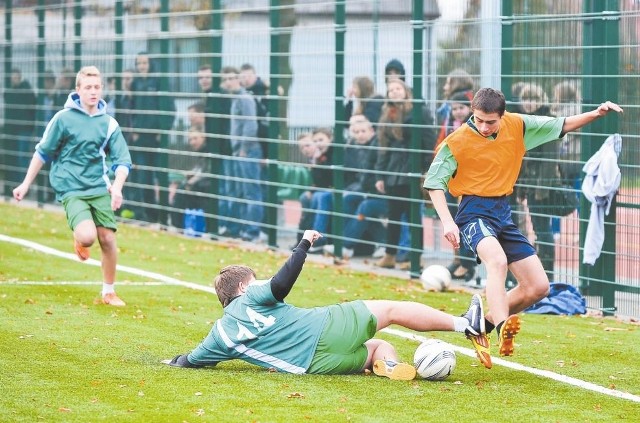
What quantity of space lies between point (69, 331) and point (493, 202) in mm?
3488

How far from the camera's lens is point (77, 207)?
1217 cm

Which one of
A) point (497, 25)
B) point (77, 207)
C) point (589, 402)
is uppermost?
point (497, 25)

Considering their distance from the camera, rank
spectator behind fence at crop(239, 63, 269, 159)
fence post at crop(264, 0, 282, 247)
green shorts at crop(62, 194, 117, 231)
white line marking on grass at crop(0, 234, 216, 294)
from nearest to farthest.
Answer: green shorts at crop(62, 194, 117, 231) < white line marking on grass at crop(0, 234, 216, 294) < fence post at crop(264, 0, 282, 247) < spectator behind fence at crop(239, 63, 269, 159)

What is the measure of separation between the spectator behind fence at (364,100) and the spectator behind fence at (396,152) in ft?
0.46

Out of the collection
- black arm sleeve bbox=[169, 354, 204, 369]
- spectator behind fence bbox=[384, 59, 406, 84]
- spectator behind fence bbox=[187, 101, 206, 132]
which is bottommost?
black arm sleeve bbox=[169, 354, 204, 369]

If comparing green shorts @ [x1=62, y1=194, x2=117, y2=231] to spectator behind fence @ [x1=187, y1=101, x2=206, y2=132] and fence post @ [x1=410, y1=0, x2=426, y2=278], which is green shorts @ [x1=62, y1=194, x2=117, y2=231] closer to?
fence post @ [x1=410, y1=0, x2=426, y2=278]

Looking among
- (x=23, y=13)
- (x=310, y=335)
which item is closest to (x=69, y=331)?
(x=310, y=335)

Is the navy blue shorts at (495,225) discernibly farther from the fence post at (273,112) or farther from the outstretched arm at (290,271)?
the fence post at (273,112)

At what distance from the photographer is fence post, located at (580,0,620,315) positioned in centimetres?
1250

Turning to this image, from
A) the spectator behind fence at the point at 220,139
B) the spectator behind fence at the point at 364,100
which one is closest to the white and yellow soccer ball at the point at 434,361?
the spectator behind fence at the point at 364,100

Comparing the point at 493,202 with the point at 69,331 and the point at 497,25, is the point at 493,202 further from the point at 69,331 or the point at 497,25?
the point at 497,25

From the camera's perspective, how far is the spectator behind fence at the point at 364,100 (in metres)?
15.5

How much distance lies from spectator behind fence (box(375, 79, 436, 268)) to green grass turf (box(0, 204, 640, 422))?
95 centimetres

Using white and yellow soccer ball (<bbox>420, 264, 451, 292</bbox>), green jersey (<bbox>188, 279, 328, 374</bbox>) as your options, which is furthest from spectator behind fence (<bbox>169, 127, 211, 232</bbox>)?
green jersey (<bbox>188, 279, 328, 374</bbox>)
